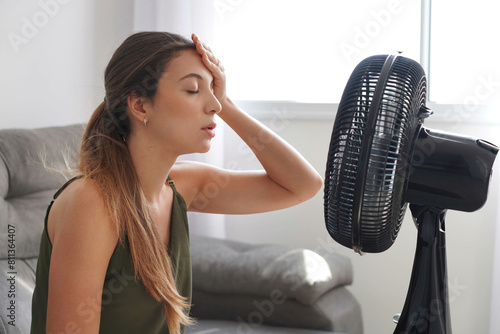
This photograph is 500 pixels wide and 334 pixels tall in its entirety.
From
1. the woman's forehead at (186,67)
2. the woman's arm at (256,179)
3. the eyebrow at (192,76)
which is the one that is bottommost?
the woman's arm at (256,179)

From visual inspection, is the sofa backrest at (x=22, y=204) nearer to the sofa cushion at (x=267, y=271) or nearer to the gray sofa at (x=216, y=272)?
the gray sofa at (x=216, y=272)

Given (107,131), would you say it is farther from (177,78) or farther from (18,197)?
(18,197)

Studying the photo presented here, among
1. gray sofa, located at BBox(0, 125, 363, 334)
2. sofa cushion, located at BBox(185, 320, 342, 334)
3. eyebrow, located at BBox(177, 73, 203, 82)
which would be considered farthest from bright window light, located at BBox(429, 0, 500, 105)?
eyebrow, located at BBox(177, 73, 203, 82)

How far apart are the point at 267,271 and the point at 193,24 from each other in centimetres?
→ 127

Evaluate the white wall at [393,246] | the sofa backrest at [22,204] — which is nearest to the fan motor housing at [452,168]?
the sofa backrest at [22,204]

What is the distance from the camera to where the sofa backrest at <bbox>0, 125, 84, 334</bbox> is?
167 cm

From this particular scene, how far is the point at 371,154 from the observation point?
2.48 feet

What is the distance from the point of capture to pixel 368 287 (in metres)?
2.68

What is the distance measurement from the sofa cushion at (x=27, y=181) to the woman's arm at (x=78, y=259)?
68cm

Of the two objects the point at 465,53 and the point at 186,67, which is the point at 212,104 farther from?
the point at 465,53

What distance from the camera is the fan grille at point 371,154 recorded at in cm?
76

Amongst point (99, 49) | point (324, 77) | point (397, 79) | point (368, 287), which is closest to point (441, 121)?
point (324, 77)

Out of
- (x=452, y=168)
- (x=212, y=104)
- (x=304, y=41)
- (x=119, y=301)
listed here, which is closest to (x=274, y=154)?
(x=212, y=104)

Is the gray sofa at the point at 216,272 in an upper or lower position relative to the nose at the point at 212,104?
lower
